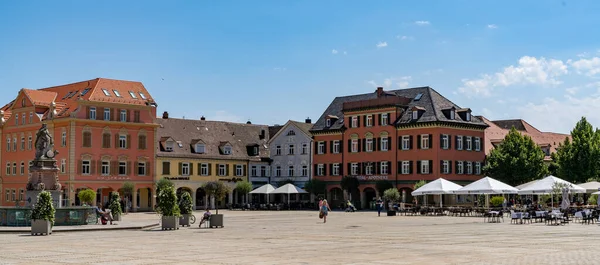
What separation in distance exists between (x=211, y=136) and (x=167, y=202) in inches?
2031

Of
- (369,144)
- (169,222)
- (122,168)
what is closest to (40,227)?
(169,222)

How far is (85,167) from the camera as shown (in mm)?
78625

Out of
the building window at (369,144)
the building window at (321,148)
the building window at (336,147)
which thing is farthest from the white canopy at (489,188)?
the building window at (321,148)

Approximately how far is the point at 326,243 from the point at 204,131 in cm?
6341

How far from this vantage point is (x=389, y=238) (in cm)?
3159

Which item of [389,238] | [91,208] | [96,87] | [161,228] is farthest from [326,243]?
[96,87]

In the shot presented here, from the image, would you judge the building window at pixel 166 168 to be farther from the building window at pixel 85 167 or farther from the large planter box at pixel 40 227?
the large planter box at pixel 40 227

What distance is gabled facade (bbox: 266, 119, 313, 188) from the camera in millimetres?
90000

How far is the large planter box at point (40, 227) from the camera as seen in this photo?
35375mm

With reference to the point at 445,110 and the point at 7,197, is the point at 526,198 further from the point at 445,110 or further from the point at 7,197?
the point at 7,197

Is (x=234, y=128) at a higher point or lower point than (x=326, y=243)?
higher

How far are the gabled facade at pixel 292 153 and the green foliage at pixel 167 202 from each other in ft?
164

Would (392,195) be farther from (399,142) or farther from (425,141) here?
(399,142)

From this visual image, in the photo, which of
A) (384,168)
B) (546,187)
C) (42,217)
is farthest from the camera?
A: (384,168)
